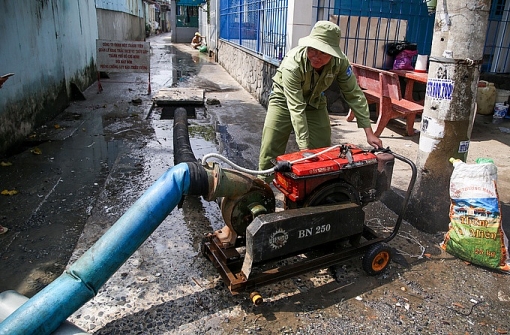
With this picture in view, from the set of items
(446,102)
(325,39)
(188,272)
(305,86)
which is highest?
(325,39)

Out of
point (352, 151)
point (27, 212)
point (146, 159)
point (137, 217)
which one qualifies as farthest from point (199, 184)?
point (146, 159)

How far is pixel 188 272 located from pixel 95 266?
0.91 m

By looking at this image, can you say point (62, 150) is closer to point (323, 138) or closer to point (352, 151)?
point (323, 138)

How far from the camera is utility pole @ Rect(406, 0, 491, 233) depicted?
3.33 metres

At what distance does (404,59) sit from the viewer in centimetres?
799

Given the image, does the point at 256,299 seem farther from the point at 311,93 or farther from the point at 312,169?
the point at 311,93

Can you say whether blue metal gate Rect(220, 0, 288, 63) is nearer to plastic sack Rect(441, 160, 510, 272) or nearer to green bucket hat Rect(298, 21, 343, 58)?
green bucket hat Rect(298, 21, 343, 58)

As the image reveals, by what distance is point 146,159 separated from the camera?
5562 millimetres

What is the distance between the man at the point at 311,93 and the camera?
9.89 feet

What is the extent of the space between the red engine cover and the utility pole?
95 cm

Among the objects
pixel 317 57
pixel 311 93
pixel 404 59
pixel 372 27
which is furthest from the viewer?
pixel 372 27

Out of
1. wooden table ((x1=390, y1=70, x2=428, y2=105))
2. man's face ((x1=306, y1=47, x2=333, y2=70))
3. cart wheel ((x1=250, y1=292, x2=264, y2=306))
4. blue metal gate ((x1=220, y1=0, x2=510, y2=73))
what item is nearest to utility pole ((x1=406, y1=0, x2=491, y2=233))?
man's face ((x1=306, y1=47, x2=333, y2=70))

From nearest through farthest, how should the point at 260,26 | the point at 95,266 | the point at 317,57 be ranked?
the point at 95,266 → the point at 317,57 → the point at 260,26

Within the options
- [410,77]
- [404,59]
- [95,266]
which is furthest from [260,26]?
[95,266]
